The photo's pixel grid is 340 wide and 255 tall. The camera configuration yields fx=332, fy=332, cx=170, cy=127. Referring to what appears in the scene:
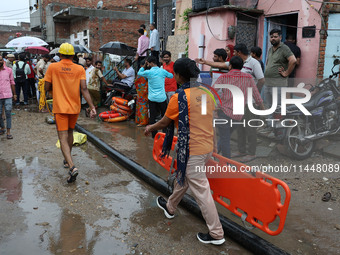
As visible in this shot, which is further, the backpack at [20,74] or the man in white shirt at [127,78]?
the backpack at [20,74]

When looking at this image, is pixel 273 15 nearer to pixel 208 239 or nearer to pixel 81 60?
pixel 208 239

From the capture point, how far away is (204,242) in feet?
10.9

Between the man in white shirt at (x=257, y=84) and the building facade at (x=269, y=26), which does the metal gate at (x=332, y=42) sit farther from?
the man in white shirt at (x=257, y=84)

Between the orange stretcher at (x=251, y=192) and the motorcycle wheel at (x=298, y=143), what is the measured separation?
2442mm

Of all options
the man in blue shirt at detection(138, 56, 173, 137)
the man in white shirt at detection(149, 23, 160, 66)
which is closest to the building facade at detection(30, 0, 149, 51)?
the man in white shirt at detection(149, 23, 160, 66)

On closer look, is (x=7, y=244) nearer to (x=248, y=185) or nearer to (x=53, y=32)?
(x=248, y=185)

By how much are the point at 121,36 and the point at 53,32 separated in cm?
506

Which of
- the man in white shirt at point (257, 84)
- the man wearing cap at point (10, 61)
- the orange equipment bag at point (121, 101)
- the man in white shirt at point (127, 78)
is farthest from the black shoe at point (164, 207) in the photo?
the man wearing cap at point (10, 61)

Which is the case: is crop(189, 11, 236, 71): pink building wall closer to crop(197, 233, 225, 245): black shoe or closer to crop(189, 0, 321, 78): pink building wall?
crop(189, 0, 321, 78): pink building wall

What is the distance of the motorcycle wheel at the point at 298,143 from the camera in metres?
5.89

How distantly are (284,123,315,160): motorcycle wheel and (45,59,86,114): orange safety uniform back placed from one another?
12.2ft

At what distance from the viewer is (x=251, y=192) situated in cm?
321

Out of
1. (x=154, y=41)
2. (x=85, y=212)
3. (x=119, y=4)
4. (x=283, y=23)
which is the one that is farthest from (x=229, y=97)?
(x=119, y=4)

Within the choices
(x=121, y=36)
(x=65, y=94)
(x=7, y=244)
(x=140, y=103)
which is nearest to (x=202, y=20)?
(x=140, y=103)
